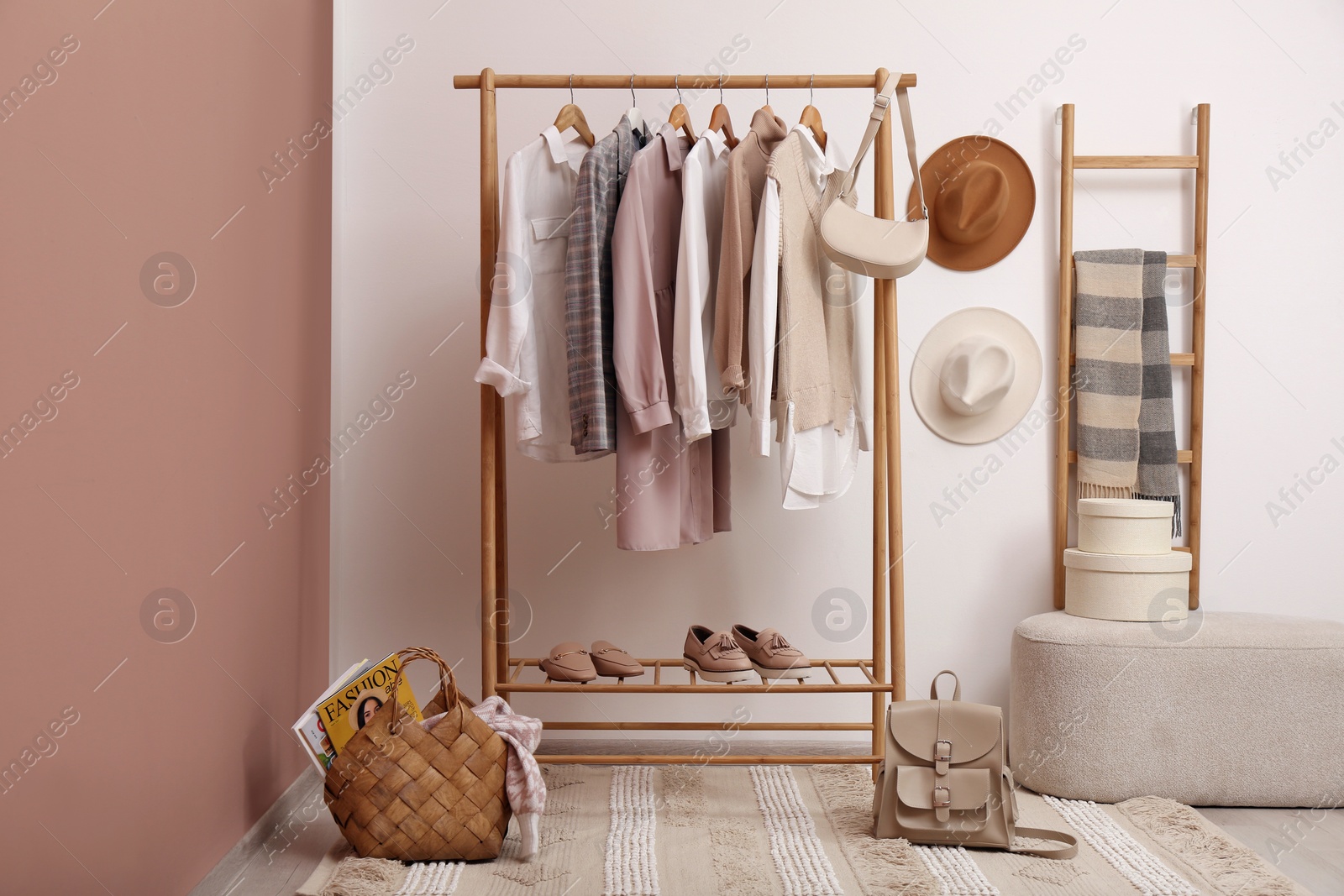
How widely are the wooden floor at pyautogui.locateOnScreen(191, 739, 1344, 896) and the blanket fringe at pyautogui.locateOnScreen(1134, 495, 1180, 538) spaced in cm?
78

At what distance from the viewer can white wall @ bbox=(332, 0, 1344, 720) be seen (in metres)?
2.68

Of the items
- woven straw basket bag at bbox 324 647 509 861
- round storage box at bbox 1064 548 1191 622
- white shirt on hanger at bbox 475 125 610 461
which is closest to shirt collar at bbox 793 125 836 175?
white shirt on hanger at bbox 475 125 610 461

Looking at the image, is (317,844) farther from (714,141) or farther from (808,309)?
(714,141)

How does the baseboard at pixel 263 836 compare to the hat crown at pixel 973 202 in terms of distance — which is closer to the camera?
the baseboard at pixel 263 836

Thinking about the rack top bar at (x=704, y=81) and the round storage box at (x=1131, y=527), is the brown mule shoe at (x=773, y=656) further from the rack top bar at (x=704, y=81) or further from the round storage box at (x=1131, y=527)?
the rack top bar at (x=704, y=81)

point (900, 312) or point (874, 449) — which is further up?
point (900, 312)

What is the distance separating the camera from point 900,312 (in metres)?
2.72

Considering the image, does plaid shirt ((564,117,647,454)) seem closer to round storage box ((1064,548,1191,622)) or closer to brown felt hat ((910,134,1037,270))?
brown felt hat ((910,134,1037,270))

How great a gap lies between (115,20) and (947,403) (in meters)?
2.16

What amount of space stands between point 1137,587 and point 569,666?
147cm

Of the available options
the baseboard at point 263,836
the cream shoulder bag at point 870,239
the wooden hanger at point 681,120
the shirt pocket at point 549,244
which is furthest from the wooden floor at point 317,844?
the wooden hanger at point 681,120

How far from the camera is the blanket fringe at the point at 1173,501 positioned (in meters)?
2.67

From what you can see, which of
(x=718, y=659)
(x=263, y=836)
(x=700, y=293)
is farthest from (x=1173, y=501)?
(x=263, y=836)

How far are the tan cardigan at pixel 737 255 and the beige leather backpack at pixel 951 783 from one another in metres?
0.82
